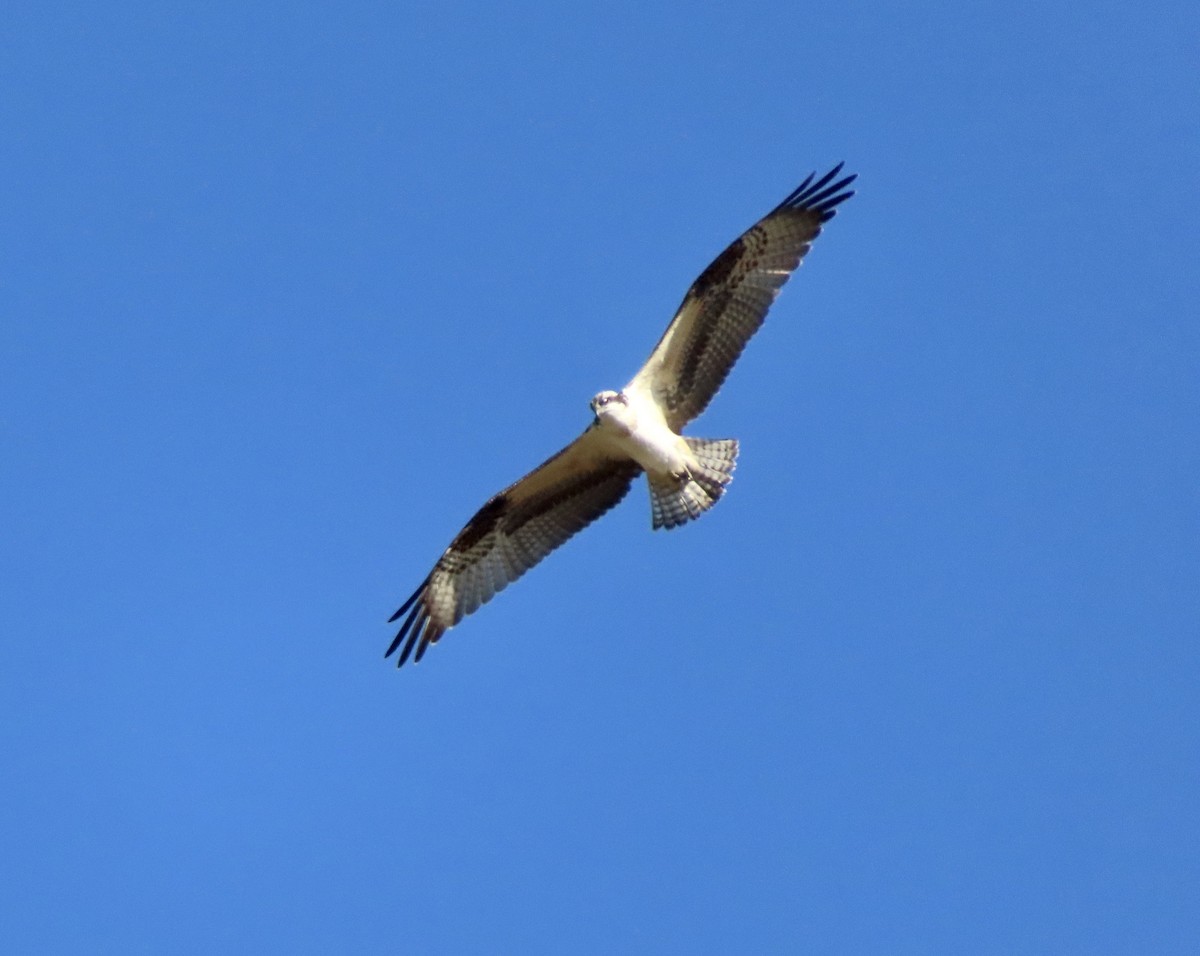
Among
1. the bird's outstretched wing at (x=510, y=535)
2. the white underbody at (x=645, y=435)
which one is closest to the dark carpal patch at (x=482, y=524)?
the bird's outstretched wing at (x=510, y=535)

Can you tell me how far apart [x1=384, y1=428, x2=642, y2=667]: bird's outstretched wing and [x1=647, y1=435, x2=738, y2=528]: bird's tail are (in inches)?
17.9

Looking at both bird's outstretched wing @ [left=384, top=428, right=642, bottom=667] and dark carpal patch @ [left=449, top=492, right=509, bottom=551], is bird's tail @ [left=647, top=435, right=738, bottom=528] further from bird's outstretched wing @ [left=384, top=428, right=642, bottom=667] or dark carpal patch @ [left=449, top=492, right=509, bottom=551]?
dark carpal patch @ [left=449, top=492, right=509, bottom=551]

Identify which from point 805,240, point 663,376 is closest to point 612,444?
point 663,376

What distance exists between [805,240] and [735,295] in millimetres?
721

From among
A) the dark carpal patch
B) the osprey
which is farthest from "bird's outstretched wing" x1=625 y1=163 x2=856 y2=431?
the dark carpal patch

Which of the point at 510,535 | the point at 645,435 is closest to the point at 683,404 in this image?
the point at 645,435

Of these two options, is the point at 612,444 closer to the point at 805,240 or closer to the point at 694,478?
the point at 694,478

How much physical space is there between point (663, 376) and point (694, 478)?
0.83 m

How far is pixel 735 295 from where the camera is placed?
52.4 ft

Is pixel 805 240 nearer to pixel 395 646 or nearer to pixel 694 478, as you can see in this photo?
pixel 694 478

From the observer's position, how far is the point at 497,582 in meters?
16.9

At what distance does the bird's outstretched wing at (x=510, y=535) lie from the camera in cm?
1655

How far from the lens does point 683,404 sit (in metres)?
16.2

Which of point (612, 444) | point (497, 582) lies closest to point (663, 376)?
point (612, 444)
